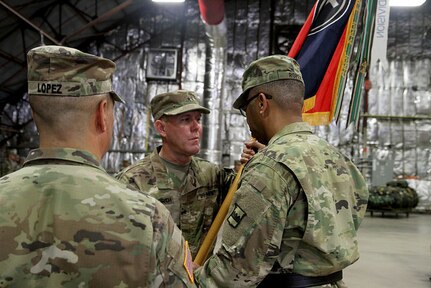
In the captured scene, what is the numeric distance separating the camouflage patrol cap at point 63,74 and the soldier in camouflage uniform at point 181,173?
127cm

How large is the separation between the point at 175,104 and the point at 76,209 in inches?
59.6

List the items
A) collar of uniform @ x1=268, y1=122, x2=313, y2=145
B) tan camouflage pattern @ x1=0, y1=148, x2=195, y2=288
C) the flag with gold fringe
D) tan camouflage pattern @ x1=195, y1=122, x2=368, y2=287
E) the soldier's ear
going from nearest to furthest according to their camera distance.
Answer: tan camouflage pattern @ x1=0, y1=148, x2=195, y2=288
tan camouflage pattern @ x1=195, y1=122, x2=368, y2=287
collar of uniform @ x1=268, y1=122, x2=313, y2=145
the soldier's ear
the flag with gold fringe

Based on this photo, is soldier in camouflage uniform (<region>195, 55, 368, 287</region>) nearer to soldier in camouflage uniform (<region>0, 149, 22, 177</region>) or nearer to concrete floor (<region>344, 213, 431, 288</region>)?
concrete floor (<region>344, 213, 431, 288</region>)

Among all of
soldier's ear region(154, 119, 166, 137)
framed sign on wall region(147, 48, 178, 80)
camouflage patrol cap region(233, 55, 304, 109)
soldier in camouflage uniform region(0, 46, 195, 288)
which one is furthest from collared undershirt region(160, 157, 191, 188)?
framed sign on wall region(147, 48, 178, 80)

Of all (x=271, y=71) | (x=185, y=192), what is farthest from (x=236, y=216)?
(x=185, y=192)

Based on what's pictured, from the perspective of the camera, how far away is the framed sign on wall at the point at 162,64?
10.3 m

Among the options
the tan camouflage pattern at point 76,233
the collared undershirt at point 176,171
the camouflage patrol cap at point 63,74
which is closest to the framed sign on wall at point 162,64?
the collared undershirt at point 176,171

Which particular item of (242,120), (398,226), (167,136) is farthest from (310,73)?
(242,120)

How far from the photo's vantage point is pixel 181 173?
7.65ft

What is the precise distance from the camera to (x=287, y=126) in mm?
1528

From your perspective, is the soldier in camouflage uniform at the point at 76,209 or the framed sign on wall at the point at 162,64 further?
the framed sign on wall at the point at 162,64

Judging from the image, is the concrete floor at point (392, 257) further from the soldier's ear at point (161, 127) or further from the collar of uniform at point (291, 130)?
the collar of uniform at point (291, 130)

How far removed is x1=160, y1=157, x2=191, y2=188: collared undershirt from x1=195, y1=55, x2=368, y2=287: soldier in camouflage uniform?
3.06ft

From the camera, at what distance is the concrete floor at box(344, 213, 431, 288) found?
4.01m
